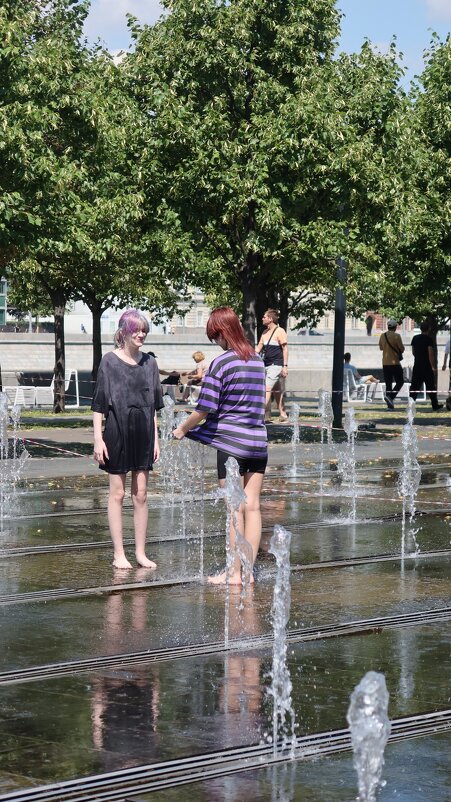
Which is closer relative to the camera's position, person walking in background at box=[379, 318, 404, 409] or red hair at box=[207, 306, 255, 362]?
red hair at box=[207, 306, 255, 362]

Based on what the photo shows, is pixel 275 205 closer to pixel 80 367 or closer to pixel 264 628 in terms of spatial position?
pixel 264 628

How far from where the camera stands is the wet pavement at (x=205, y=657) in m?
5.14

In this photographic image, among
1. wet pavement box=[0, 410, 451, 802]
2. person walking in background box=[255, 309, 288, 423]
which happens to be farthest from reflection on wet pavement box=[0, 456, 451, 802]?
person walking in background box=[255, 309, 288, 423]

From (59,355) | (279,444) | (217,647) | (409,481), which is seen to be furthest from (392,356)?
(217,647)

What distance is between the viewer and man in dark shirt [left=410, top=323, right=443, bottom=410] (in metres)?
31.6

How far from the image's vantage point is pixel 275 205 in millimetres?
23656

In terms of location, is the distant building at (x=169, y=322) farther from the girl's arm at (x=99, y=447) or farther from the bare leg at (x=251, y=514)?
the bare leg at (x=251, y=514)

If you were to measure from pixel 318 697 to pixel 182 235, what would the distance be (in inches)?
733

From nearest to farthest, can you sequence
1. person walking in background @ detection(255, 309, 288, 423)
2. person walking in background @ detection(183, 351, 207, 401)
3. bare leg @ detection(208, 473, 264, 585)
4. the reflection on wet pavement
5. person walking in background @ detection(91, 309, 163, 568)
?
the reflection on wet pavement, bare leg @ detection(208, 473, 264, 585), person walking in background @ detection(91, 309, 163, 568), person walking in background @ detection(255, 309, 288, 423), person walking in background @ detection(183, 351, 207, 401)

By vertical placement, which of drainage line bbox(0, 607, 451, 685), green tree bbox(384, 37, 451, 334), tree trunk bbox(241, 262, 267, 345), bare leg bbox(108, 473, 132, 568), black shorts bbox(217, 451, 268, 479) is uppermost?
green tree bbox(384, 37, 451, 334)

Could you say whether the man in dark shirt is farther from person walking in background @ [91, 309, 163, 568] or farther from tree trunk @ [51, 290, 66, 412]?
person walking in background @ [91, 309, 163, 568]

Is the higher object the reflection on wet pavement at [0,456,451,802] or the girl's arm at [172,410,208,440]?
the girl's arm at [172,410,208,440]

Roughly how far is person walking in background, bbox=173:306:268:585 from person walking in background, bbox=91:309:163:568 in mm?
658

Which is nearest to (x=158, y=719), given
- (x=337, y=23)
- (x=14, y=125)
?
(x=14, y=125)
